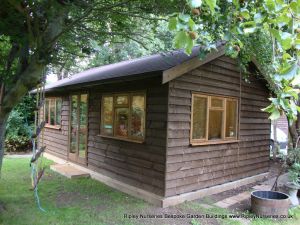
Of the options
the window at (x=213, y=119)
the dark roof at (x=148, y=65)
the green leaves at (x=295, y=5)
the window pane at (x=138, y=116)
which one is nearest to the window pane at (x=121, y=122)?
the window pane at (x=138, y=116)

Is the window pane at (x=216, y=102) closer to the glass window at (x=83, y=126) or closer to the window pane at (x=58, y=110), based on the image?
the glass window at (x=83, y=126)

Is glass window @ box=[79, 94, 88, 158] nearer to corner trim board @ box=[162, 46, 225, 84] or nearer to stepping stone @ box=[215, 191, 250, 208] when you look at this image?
corner trim board @ box=[162, 46, 225, 84]

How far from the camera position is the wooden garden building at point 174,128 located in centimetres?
578

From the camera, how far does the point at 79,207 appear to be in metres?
5.46

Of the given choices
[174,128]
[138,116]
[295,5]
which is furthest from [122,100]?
[295,5]

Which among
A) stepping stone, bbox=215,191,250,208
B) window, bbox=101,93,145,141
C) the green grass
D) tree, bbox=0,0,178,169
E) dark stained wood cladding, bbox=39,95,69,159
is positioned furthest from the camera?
dark stained wood cladding, bbox=39,95,69,159

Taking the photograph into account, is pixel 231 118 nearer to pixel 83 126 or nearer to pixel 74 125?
pixel 83 126

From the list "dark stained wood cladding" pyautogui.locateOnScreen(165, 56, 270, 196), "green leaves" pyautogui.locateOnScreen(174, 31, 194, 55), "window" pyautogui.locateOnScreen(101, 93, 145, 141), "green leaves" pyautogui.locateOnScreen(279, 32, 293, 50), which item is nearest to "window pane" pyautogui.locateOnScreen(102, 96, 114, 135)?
"window" pyautogui.locateOnScreen(101, 93, 145, 141)

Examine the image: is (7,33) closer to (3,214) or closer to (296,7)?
(3,214)

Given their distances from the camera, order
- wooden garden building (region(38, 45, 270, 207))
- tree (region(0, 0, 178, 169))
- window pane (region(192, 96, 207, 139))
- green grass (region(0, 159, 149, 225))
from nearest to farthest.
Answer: tree (region(0, 0, 178, 169)) → green grass (region(0, 159, 149, 225)) → wooden garden building (region(38, 45, 270, 207)) → window pane (region(192, 96, 207, 139))

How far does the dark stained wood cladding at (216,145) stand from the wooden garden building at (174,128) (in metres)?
0.02

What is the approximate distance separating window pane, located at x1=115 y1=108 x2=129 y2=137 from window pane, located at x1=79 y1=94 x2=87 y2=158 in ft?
5.70

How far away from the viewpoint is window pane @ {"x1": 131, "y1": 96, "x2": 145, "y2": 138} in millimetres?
6345

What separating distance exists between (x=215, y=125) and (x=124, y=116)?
2142 millimetres
